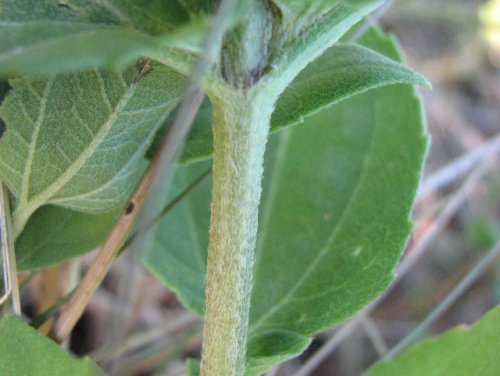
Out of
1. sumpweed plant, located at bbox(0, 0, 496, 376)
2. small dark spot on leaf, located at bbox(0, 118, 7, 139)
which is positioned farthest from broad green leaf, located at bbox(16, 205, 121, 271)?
small dark spot on leaf, located at bbox(0, 118, 7, 139)

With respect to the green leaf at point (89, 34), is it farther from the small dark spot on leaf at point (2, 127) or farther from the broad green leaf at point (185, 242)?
the broad green leaf at point (185, 242)

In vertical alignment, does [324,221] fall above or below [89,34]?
below

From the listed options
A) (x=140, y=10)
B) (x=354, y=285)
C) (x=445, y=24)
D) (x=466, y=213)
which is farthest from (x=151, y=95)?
(x=445, y=24)

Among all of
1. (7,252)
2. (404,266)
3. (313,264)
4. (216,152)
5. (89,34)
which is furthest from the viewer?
(404,266)

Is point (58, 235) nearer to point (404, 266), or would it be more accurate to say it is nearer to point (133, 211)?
point (133, 211)

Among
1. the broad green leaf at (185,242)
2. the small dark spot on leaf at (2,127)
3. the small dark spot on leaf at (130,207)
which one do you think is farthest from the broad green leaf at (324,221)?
the small dark spot on leaf at (2,127)

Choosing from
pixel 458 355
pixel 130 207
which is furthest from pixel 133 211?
pixel 458 355

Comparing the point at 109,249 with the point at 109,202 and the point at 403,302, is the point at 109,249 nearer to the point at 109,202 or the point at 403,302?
the point at 109,202
